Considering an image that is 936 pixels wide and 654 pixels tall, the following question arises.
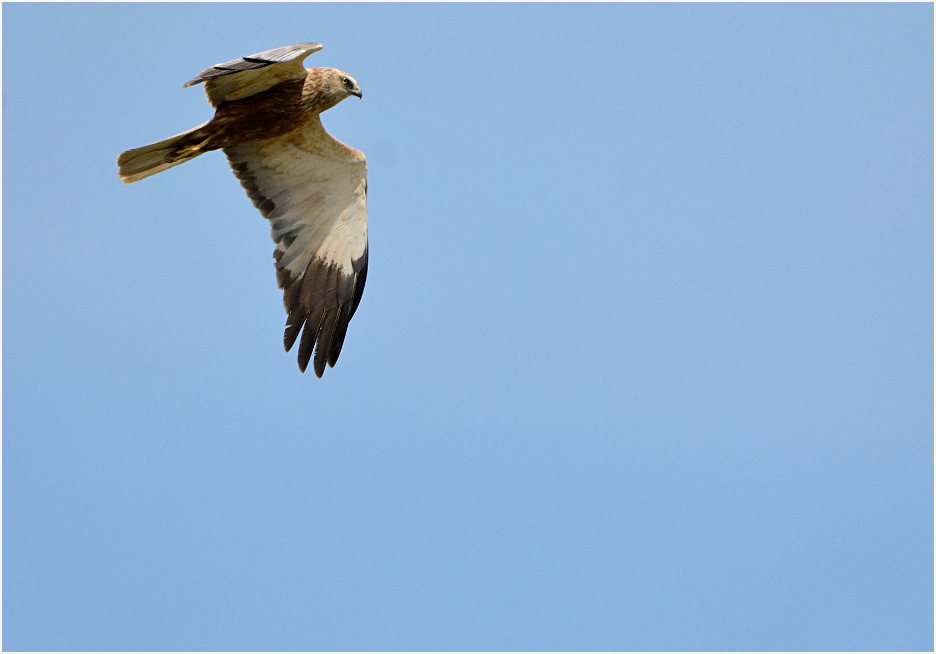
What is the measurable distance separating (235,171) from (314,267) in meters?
1.14

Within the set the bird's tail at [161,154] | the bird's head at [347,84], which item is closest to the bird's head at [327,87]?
the bird's head at [347,84]

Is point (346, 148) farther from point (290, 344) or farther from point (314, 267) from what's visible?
point (290, 344)

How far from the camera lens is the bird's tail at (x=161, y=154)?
9.88m

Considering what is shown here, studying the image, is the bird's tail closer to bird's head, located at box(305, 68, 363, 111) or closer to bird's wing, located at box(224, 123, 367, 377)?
bird's wing, located at box(224, 123, 367, 377)

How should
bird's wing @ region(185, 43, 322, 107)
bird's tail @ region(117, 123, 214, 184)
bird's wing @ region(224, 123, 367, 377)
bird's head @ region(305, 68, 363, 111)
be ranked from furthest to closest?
1. bird's wing @ region(224, 123, 367, 377)
2. bird's head @ region(305, 68, 363, 111)
3. bird's tail @ region(117, 123, 214, 184)
4. bird's wing @ region(185, 43, 322, 107)

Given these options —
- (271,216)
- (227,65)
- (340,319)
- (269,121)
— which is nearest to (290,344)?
(340,319)

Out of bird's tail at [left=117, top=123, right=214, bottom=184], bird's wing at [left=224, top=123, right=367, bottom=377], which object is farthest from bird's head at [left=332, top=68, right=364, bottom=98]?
bird's tail at [left=117, top=123, right=214, bottom=184]

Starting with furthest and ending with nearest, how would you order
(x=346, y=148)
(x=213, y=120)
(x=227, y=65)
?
1. (x=346, y=148)
2. (x=213, y=120)
3. (x=227, y=65)

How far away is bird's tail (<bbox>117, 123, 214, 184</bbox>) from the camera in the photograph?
32.4ft

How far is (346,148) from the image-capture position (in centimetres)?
1069

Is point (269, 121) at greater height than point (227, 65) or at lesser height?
greater

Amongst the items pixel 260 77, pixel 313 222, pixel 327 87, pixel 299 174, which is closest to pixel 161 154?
pixel 260 77

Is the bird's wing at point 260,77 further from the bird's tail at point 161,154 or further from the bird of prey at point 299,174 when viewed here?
the bird's tail at point 161,154

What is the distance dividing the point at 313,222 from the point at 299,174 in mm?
478
